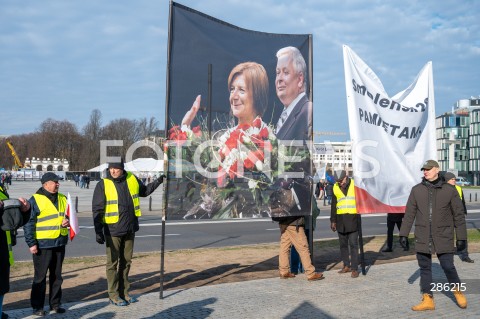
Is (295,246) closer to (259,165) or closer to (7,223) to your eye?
(259,165)

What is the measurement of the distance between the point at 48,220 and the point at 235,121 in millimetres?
2898

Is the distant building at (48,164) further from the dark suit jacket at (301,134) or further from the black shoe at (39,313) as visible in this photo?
the black shoe at (39,313)

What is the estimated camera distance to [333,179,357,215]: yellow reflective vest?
9.08m

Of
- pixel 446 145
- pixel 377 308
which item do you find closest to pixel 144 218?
pixel 377 308

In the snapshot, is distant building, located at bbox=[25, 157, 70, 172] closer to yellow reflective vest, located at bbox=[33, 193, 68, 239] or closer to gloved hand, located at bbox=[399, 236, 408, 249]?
yellow reflective vest, located at bbox=[33, 193, 68, 239]

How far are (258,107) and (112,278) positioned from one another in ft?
10.7

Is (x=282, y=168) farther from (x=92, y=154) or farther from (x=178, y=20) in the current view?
(x=92, y=154)

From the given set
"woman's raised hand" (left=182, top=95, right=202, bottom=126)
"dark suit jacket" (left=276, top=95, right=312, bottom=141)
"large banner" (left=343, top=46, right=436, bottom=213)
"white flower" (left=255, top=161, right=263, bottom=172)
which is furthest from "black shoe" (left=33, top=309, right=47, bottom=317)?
"large banner" (left=343, top=46, right=436, bottom=213)

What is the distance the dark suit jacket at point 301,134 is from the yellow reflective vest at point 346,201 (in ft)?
2.65

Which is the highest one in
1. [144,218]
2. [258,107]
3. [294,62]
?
[294,62]

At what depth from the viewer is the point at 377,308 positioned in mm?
6648

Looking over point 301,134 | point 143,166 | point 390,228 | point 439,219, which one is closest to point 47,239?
point 301,134

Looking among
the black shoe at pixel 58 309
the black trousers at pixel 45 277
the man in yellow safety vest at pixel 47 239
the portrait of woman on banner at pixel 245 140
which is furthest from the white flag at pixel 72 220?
the portrait of woman on banner at pixel 245 140

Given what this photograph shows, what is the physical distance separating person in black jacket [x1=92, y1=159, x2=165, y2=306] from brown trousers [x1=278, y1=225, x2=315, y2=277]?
260cm
